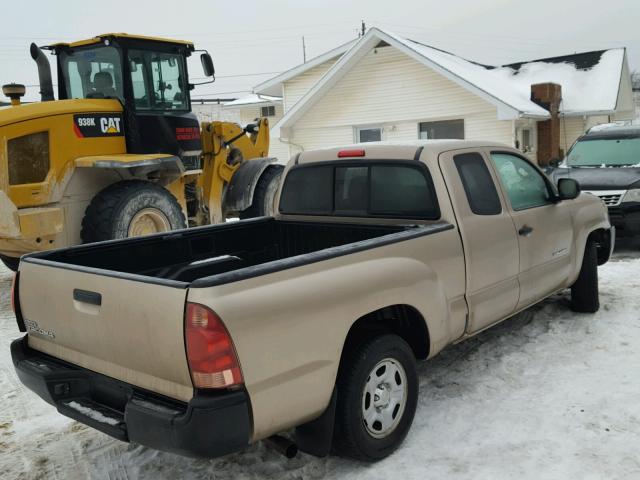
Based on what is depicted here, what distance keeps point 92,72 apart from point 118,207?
235cm

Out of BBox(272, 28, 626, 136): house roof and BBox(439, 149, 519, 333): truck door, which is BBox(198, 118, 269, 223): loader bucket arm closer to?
BBox(439, 149, 519, 333): truck door

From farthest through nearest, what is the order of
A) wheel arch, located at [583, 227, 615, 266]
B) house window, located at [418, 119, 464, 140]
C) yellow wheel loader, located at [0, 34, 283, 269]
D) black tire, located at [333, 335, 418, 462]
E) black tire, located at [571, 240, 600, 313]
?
house window, located at [418, 119, 464, 140]
yellow wheel loader, located at [0, 34, 283, 269]
wheel arch, located at [583, 227, 615, 266]
black tire, located at [571, 240, 600, 313]
black tire, located at [333, 335, 418, 462]

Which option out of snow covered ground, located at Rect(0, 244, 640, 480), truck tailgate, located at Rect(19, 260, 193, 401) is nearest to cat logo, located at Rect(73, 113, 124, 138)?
snow covered ground, located at Rect(0, 244, 640, 480)

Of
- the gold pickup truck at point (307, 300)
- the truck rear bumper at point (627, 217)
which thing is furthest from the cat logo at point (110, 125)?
the truck rear bumper at point (627, 217)

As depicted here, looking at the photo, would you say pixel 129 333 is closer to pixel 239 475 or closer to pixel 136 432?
pixel 136 432

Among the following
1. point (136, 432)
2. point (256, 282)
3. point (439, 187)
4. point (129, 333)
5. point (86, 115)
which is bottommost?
point (136, 432)

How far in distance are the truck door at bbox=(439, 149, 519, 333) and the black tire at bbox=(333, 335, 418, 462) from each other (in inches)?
36.4

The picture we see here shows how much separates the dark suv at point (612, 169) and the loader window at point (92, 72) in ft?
23.0

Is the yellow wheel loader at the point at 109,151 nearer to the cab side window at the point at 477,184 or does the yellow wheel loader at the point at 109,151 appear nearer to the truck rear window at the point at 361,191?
the truck rear window at the point at 361,191

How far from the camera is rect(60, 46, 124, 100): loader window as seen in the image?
8344mm

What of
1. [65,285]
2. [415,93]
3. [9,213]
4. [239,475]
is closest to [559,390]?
[239,475]

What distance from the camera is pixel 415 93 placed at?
19.4m

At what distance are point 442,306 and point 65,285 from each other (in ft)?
7.31

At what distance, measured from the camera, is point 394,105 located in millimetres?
19797
